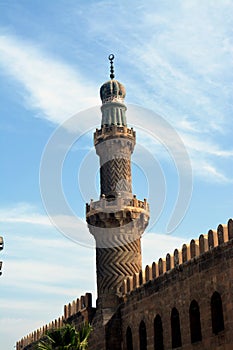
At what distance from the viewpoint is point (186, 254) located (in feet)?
60.9

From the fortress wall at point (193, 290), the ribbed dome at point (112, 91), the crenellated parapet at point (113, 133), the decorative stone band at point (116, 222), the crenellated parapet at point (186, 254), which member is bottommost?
the fortress wall at point (193, 290)

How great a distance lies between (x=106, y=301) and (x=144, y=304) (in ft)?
10.0

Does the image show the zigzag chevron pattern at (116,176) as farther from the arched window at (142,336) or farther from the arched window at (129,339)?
the arched window at (142,336)

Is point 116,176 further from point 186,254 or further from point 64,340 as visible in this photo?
point 64,340

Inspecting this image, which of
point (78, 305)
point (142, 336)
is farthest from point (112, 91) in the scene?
point (142, 336)

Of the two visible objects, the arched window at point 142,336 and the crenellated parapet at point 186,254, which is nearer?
the crenellated parapet at point 186,254

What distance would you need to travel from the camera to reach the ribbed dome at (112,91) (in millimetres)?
28203

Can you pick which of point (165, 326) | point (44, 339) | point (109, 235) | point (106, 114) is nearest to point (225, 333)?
point (165, 326)

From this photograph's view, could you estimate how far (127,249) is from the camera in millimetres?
25094

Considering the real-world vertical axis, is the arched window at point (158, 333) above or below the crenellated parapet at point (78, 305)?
below

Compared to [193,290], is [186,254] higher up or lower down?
higher up

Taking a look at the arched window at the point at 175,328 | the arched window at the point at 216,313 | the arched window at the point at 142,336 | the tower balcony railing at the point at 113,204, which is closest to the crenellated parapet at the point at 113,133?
the tower balcony railing at the point at 113,204

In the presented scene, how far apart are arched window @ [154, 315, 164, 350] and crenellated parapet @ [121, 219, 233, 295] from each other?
155 centimetres

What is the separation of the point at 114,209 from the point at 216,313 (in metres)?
9.85
